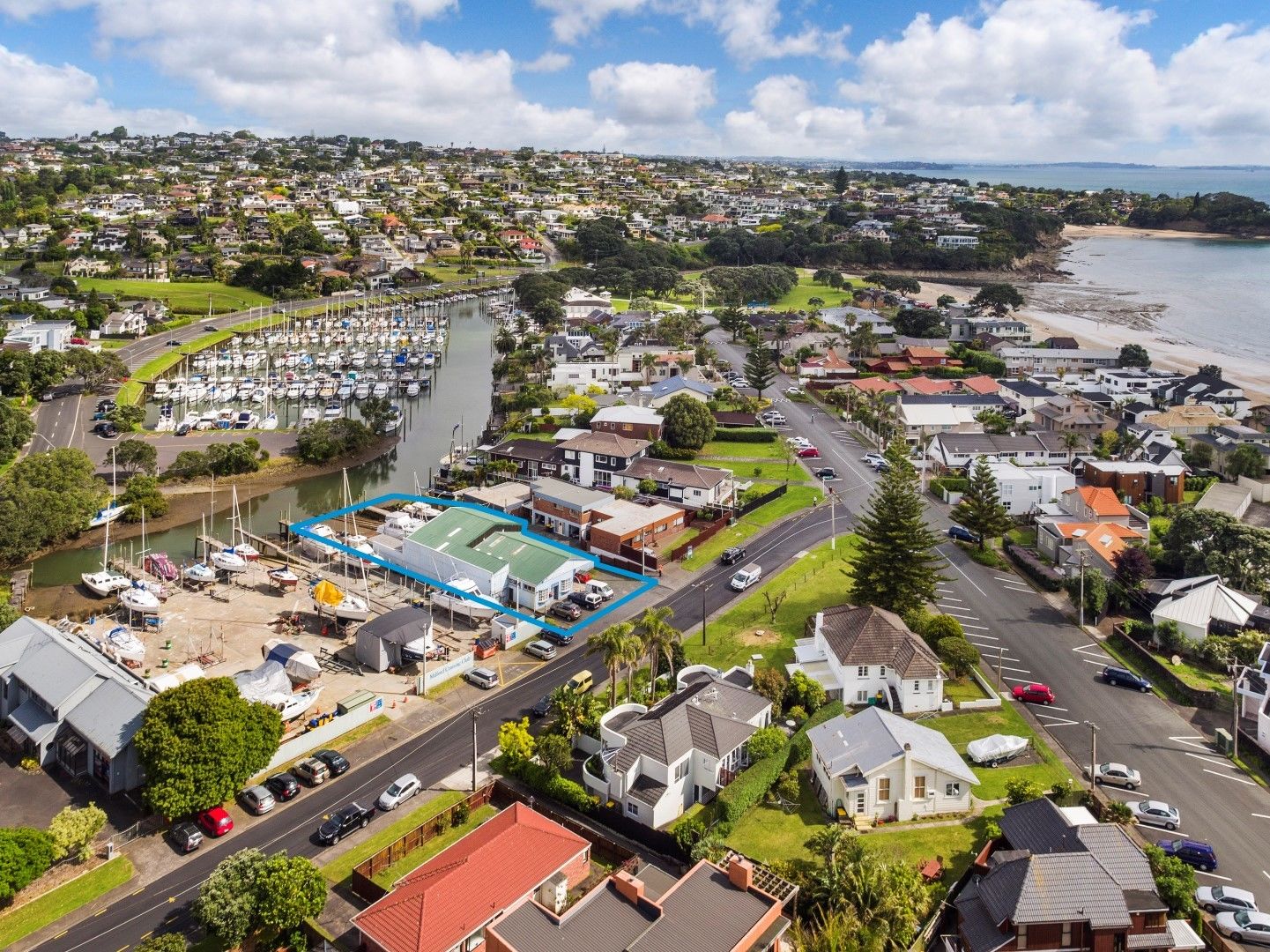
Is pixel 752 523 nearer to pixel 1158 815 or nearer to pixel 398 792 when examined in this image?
pixel 1158 815

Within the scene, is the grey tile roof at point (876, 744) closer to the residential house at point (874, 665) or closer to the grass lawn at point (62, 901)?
the residential house at point (874, 665)

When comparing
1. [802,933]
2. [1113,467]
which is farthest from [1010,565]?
[802,933]

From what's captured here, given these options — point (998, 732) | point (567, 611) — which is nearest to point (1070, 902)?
point (998, 732)

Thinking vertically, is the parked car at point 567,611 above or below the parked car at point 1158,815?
below

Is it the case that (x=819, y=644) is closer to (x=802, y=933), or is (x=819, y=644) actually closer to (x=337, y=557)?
(x=802, y=933)

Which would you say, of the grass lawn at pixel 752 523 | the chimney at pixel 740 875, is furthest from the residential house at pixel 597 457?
the chimney at pixel 740 875

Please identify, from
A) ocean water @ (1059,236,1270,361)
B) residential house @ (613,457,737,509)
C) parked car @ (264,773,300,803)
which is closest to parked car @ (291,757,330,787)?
parked car @ (264,773,300,803)
